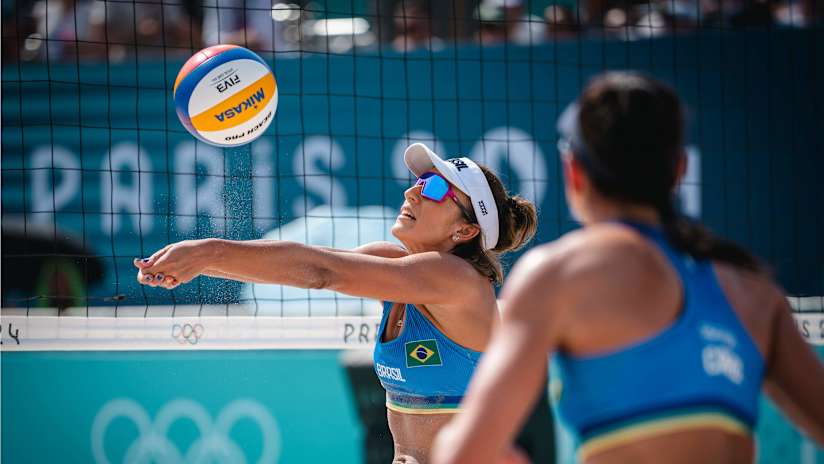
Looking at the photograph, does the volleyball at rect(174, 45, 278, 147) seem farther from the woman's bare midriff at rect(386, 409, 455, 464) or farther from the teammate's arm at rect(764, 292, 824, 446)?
the teammate's arm at rect(764, 292, 824, 446)

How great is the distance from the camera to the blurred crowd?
24.8ft

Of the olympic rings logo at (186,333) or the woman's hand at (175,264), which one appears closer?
the woman's hand at (175,264)

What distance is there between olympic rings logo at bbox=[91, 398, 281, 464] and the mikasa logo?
5.81 feet

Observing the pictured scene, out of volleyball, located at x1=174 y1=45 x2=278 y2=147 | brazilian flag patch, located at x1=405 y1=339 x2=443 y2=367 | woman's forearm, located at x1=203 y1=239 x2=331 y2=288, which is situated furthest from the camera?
volleyball, located at x1=174 y1=45 x2=278 y2=147

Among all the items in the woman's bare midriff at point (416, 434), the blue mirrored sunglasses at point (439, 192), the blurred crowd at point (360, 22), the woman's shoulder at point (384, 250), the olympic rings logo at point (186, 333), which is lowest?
the woman's bare midriff at point (416, 434)

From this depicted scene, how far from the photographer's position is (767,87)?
22.0 ft

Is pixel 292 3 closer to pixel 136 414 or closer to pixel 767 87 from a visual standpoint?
pixel 767 87

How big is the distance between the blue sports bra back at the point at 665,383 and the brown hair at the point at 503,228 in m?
1.78

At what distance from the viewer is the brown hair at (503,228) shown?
11.8ft

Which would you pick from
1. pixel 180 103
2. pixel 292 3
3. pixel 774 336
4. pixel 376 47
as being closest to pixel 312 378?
pixel 180 103

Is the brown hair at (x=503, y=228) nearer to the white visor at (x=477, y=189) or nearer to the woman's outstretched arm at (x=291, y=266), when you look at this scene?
the white visor at (x=477, y=189)

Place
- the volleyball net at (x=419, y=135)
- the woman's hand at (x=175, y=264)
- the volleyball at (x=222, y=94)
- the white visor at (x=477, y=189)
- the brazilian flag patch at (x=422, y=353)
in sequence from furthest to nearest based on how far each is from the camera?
the volleyball net at (x=419, y=135)
the volleyball at (x=222, y=94)
the white visor at (x=477, y=189)
the brazilian flag patch at (x=422, y=353)
the woman's hand at (x=175, y=264)

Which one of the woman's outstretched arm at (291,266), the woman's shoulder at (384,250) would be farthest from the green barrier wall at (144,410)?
the woman's outstretched arm at (291,266)

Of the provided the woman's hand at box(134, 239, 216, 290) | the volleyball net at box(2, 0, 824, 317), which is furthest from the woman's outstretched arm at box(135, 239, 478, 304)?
the volleyball net at box(2, 0, 824, 317)
